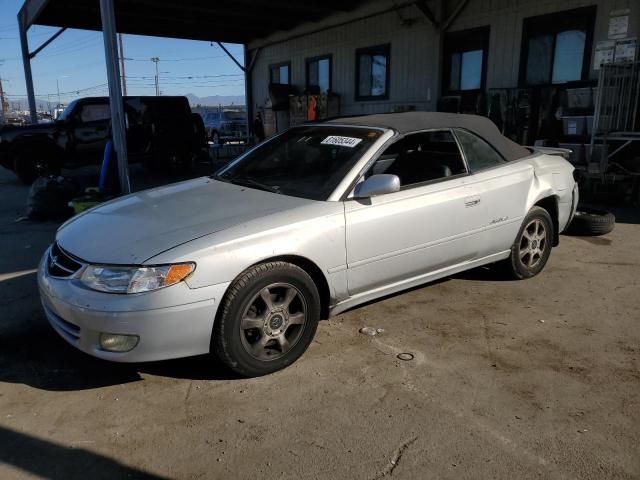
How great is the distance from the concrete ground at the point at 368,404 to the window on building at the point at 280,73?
48.8 ft

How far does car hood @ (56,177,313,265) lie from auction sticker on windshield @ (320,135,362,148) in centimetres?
66

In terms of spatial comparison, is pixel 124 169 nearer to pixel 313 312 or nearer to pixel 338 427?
pixel 313 312

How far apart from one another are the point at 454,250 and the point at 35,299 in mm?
3558

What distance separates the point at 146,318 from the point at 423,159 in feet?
8.49

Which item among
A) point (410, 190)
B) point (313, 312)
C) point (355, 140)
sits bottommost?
point (313, 312)

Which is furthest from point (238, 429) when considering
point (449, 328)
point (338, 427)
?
point (449, 328)

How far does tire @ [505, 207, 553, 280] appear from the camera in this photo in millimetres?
4512

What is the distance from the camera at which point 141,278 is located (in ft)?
8.75

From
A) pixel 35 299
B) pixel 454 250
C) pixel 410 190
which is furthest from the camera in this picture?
pixel 35 299

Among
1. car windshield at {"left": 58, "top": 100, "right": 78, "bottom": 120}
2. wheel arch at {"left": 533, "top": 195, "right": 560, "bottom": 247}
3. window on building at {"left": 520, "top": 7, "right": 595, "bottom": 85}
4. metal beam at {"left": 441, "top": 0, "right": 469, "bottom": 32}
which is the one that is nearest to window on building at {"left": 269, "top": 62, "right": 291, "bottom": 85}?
metal beam at {"left": 441, "top": 0, "right": 469, "bottom": 32}

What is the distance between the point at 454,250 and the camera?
391cm

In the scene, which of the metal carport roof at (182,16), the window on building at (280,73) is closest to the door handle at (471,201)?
the metal carport roof at (182,16)

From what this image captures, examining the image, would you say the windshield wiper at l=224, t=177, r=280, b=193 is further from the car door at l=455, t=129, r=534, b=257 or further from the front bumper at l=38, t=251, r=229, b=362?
the car door at l=455, t=129, r=534, b=257

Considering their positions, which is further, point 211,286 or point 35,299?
Answer: point 35,299
